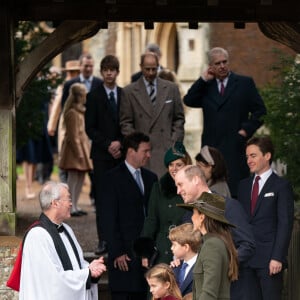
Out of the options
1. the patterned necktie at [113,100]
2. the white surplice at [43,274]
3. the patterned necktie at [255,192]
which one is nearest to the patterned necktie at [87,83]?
the patterned necktie at [113,100]

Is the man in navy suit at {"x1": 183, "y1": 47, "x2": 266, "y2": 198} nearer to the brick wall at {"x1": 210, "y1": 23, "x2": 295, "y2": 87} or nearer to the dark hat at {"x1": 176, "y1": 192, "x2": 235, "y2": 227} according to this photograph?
the dark hat at {"x1": 176, "y1": 192, "x2": 235, "y2": 227}

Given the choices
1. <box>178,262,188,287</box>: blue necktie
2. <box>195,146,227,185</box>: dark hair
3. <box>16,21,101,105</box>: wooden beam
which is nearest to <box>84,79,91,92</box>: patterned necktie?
<box>16,21,101,105</box>: wooden beam

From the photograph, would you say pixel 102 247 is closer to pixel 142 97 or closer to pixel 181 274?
pixel 142 97

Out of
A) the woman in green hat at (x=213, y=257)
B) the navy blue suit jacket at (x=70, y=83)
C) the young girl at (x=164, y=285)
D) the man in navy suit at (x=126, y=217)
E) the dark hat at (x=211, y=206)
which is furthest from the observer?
the navy blue suit jacket at (x=70, y=83)

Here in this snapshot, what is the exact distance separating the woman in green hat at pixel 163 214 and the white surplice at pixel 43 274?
1.31 metres

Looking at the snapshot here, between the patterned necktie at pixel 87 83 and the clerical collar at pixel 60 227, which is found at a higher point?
the patterned necktie at pixel 87 83

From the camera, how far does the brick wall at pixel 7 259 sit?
13828 millimetres

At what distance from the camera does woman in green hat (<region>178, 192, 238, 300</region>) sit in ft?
33.6

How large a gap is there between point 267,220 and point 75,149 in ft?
24.1

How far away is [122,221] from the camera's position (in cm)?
1375

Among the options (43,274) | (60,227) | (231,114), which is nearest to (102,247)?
(231,114)

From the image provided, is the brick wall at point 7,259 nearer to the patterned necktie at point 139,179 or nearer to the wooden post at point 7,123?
the wooden post at point 7,123

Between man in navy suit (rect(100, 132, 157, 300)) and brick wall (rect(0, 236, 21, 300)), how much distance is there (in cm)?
83

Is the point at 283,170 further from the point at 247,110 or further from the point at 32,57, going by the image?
the point at 32,57
